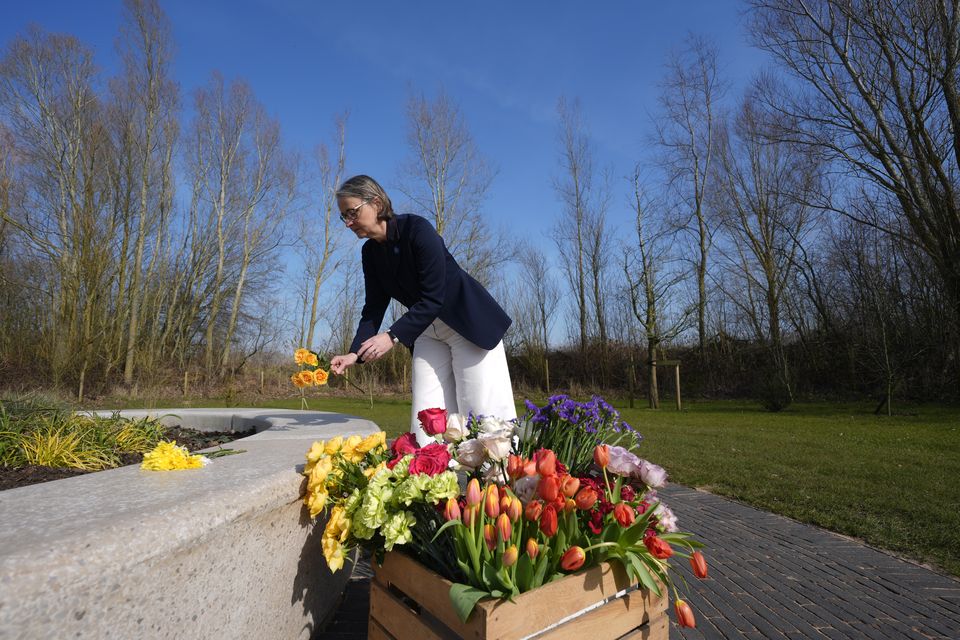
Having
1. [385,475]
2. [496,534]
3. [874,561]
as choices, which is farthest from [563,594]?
[874,561]

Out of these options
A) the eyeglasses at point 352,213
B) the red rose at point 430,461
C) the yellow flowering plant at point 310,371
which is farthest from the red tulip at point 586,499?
the eyeglasses at point 352,213

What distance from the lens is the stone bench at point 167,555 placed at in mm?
984

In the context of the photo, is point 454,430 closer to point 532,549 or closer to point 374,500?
point 374,500

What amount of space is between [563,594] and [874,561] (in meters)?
2.70

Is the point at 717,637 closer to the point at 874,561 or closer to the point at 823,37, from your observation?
the point at 874,561

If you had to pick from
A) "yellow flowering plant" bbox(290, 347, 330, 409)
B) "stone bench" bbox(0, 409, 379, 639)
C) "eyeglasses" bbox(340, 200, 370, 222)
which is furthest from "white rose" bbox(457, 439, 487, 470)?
"eyeglasses" bbox(340, 200, 370, 222)

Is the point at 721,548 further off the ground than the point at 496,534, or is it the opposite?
the point at 496,534

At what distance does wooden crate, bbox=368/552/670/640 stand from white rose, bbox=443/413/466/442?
1.36 feet

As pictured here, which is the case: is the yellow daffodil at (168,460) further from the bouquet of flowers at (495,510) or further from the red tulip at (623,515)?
the red tulip at (623,515)

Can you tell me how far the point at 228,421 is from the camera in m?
4.43

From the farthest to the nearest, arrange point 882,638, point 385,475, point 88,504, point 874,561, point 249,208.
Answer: point 249,208 < point 874,561 < point 882,638 < point 385,475 < point 88,504

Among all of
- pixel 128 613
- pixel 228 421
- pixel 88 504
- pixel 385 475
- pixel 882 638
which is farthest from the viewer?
pixel 228 421

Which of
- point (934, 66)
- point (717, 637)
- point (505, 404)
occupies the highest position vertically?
point (934, 66)

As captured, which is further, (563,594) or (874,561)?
(874,561)
